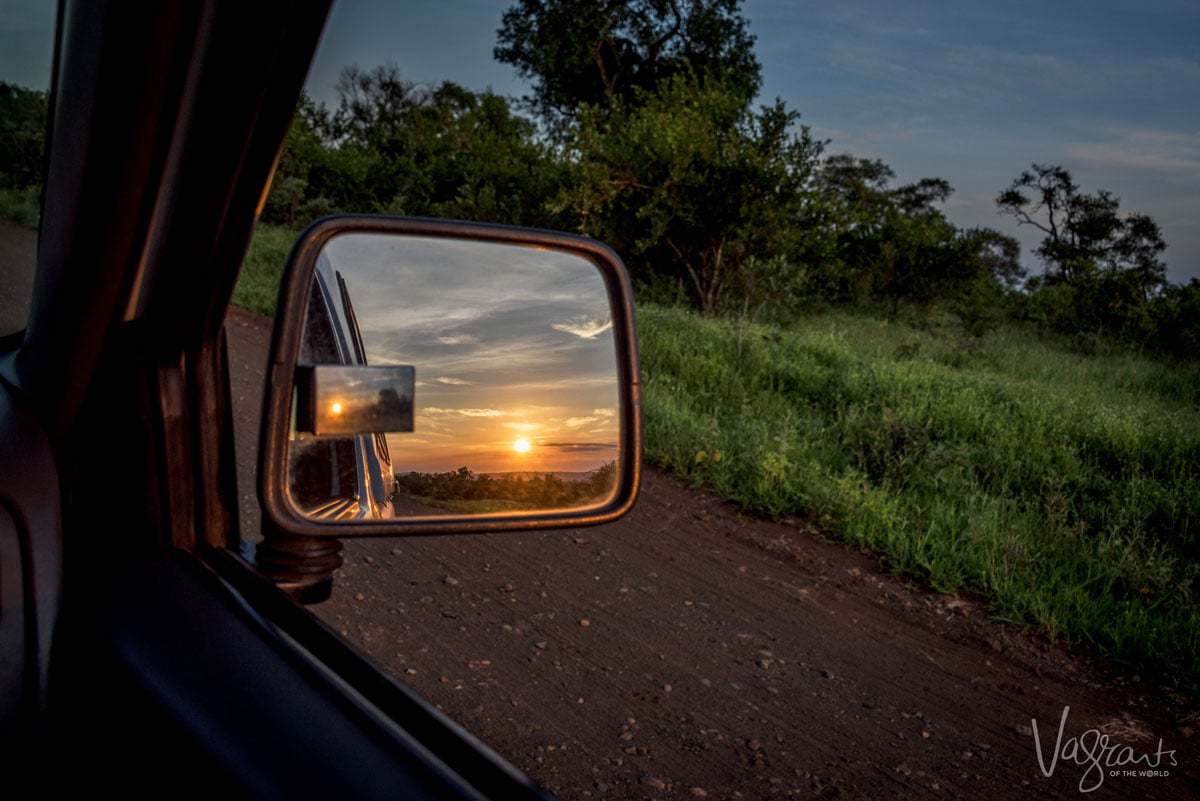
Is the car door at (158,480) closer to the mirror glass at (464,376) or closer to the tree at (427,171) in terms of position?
the mirror glass at (464,376)

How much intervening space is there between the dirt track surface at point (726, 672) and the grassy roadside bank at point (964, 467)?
0.32 m

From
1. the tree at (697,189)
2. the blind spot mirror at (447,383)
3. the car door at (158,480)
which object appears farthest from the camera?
the tree at (697,189)

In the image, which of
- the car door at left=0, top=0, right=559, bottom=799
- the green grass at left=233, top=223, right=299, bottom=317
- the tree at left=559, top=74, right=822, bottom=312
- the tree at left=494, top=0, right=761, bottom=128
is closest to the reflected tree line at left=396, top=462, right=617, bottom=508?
the car door at left=0, top=0, right=559, bottom=799

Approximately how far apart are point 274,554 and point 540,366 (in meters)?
0.50

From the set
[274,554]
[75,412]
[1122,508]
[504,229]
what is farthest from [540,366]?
[1122,508]

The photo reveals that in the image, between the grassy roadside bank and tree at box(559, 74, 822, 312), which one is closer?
the grassy roadside bank

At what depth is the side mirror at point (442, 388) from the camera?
40.0 inches

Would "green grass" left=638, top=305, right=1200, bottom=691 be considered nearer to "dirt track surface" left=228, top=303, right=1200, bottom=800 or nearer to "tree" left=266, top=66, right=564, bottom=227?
"dirt track surface" left=228, top=303, right=1200, bottom=800

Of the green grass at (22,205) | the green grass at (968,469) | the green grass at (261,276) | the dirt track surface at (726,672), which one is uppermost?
the green grass at (22,205)

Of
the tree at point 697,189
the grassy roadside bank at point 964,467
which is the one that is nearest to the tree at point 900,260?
the tree at point 697,189

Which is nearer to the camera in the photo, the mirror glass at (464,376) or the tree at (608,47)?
the mirror glass at (464,376)

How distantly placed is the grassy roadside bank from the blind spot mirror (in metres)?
3.26

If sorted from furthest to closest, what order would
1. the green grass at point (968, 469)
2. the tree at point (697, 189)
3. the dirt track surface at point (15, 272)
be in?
1. the tree at point (697, 189)
2. the green grass at point (968, 469)
3. the dirt track surface at point (15, 272)

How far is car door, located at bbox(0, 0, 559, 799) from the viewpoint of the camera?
83 cm
